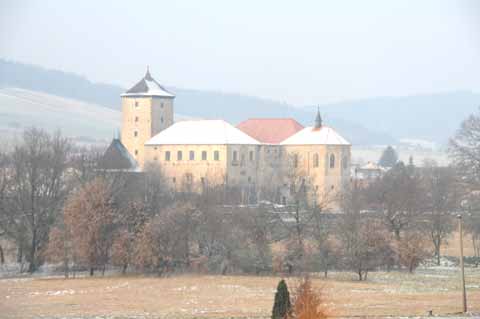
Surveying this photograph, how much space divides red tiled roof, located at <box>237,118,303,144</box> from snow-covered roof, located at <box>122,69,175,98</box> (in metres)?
7.23

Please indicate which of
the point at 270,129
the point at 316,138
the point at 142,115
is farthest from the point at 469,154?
the point at 142,115

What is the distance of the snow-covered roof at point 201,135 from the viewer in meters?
99.3

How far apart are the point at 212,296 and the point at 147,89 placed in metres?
65.0

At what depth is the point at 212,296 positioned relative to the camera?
44.4 m

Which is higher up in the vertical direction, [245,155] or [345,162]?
[245,155]

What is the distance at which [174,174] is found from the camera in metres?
97.9

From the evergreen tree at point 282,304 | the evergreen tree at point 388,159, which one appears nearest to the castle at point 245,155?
the evergreen tree at point 282,304

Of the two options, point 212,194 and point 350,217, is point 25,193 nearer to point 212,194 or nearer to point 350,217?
point 212,194

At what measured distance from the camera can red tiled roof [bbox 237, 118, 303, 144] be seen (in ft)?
339

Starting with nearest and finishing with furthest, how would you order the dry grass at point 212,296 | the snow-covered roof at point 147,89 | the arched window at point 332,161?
the dry grass at point 212,296
the arched window at point 332,161
the snow-covered roof at point 147,89

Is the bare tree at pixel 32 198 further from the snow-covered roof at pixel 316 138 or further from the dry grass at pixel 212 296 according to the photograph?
the snow-covered roof at pixel 316 138

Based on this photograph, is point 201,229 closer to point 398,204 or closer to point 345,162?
point 398,204

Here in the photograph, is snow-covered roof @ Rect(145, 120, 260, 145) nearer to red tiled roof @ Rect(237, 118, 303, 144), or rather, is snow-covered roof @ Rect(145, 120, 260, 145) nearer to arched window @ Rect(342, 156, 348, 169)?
red tiled roof @ Rect(237, 118, 303, 144)

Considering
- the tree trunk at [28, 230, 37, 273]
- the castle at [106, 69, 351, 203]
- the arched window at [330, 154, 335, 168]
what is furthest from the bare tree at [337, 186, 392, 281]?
the arched window at [330, 154, 335, 168]
